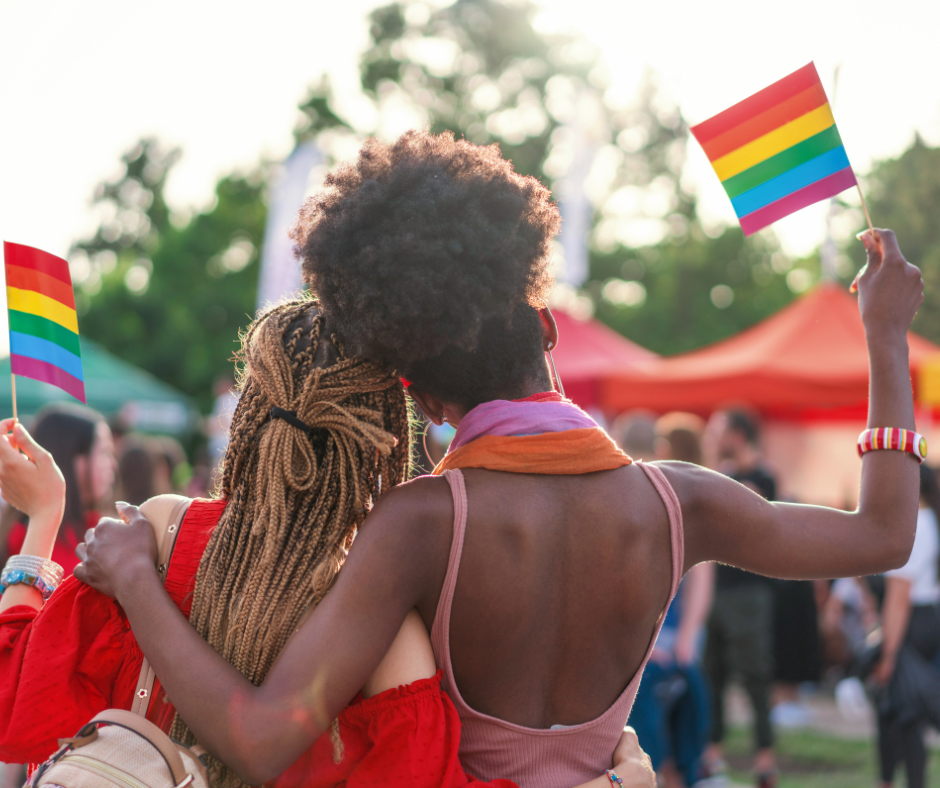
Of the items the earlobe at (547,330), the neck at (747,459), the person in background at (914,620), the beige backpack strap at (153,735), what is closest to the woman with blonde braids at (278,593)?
the beige backpack strap at (153,735)

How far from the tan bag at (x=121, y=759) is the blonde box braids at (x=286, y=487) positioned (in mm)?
115

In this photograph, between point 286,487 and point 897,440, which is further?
point 897,440

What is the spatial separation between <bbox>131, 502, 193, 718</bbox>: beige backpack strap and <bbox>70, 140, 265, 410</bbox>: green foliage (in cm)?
2913

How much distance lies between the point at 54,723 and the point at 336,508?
22.9 inches

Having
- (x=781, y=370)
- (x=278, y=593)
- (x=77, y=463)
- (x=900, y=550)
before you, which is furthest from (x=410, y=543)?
(x=781, y=370)

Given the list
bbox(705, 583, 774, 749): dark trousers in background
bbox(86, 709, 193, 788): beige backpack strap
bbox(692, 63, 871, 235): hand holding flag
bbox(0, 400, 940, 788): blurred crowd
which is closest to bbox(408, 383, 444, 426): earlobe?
bbox(86, 709, 193, 788): beige backpack strap

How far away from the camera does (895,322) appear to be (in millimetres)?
1756

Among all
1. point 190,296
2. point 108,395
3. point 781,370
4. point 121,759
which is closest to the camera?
point 121,759

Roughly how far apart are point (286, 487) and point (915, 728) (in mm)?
4459

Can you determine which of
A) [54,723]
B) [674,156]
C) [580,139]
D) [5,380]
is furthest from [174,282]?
[54,723]

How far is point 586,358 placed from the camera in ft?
35.1

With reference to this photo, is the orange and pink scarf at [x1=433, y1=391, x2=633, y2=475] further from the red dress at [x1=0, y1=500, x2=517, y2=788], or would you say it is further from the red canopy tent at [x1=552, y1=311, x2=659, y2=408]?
the red canopy tent at [x1=552, y1=311, x2=659, y2=408]

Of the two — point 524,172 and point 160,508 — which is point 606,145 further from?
point 160,508

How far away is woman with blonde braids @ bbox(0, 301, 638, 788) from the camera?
4.79 ft
